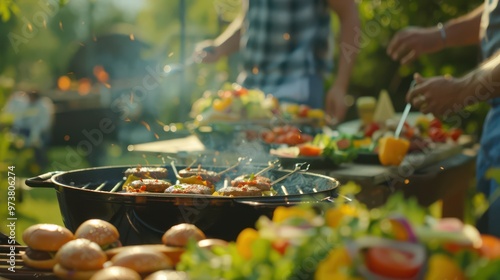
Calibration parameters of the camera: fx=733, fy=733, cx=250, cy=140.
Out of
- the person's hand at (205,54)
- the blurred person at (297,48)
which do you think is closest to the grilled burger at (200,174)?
the person's hand at (205,54)

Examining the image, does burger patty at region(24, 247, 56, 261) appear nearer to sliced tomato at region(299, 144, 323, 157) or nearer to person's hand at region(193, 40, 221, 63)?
sliced tomato at region(299, 144, 323, 157)

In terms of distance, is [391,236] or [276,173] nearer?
[391,236]

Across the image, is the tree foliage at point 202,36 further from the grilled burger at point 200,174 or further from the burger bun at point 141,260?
the burger bun at point 141,260

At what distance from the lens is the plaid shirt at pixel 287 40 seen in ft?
18.4

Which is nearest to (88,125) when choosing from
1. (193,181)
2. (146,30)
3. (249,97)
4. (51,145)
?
(51,145)

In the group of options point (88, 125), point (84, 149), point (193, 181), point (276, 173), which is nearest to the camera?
point (193, 181)

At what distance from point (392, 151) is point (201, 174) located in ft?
5.66

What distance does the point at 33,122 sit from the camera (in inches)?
574

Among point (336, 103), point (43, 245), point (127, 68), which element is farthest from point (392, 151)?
point (127, 68)

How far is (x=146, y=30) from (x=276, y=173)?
1906cm

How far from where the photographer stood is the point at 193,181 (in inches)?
103

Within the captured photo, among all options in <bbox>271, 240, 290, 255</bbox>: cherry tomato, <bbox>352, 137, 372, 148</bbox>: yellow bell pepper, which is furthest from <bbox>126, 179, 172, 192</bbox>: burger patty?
<bbox>352, 137, 372, 148</bbox>: yellow bell pepper

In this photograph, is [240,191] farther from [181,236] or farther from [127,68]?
[127,68]

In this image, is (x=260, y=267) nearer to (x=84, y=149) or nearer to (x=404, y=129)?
(x=404, y=129)
